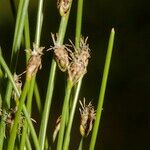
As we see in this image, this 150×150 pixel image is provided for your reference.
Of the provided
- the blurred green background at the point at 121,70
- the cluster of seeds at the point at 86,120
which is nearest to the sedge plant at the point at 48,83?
the cluster of seeds at the point at 86,120

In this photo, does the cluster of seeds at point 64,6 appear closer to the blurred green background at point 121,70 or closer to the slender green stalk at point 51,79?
the slender green stalk at point 51,79

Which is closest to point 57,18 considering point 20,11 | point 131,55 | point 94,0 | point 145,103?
point 94,0

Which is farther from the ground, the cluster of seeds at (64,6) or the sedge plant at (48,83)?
the cluster of seeds at (64,6)

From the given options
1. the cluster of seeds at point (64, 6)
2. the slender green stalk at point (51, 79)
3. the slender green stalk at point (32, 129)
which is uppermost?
the cluster of seeds at point (64, 6)

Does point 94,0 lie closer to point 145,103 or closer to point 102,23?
point 102,23

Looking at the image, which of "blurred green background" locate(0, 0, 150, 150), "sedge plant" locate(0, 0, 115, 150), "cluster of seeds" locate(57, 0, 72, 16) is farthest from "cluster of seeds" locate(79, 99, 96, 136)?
"blurred green background" locate(0, 0, 150, 150)

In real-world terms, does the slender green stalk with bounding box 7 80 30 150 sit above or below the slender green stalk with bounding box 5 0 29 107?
below

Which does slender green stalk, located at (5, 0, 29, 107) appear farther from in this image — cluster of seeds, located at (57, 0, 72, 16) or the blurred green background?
the blurred green background

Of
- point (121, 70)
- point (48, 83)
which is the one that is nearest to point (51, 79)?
point (48, 83)

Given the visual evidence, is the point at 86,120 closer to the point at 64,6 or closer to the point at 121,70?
the point at 64,6

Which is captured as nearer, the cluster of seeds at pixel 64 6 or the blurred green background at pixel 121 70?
the cluster of seeds at pixel 64 6

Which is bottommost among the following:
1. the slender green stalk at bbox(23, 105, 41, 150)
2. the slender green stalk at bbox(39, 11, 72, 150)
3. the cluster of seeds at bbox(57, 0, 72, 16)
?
the slender green stalk at bbox(23, 105, 41, 150)
